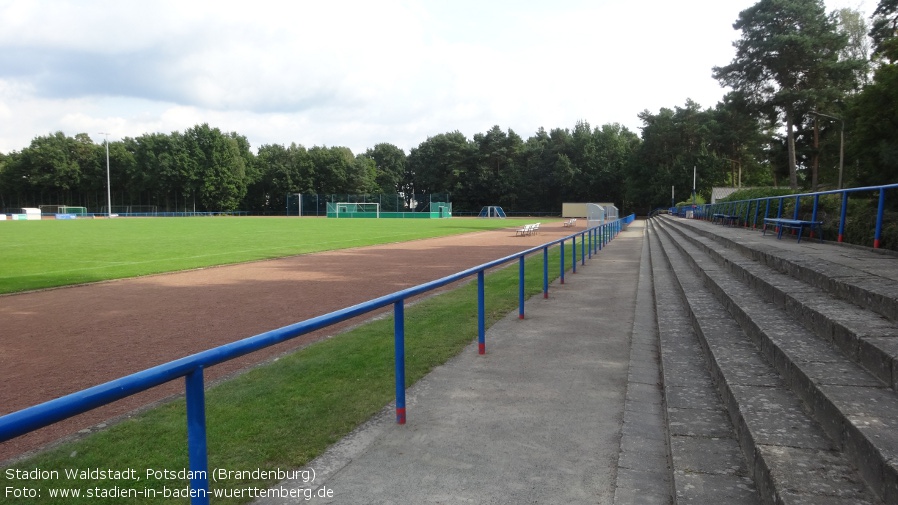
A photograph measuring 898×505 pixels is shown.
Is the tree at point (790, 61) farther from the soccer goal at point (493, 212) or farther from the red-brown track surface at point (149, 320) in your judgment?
the soccer goal at point (493, 212)

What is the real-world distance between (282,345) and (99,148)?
111 m

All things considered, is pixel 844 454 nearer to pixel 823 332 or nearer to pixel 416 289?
pixel 823 332

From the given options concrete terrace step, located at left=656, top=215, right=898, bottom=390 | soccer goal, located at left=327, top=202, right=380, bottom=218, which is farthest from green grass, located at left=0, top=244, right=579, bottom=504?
soccer goal, located at left=327, top=202, right=380, bottom=218

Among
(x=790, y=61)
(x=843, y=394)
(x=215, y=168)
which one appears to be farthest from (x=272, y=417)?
(x=215, y=168)

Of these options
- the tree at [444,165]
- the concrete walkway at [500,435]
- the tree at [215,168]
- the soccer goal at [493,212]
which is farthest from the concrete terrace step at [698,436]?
the tree at [215,168]

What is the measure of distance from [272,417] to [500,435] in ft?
5.56

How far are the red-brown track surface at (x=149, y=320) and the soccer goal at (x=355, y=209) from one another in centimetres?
6215

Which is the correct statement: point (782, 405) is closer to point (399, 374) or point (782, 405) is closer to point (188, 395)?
point (399, 374)

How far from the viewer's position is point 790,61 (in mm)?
38000

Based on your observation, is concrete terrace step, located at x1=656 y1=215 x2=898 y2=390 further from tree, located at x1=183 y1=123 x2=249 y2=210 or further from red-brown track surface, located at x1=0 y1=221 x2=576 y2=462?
tree, located at x1=183 y1=123 x2=249 y2=210

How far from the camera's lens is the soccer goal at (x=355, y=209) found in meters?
77.4

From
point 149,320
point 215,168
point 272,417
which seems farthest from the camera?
point 215,168

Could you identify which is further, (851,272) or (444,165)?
(444,165)

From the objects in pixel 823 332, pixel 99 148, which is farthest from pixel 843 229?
pixel 99 148
